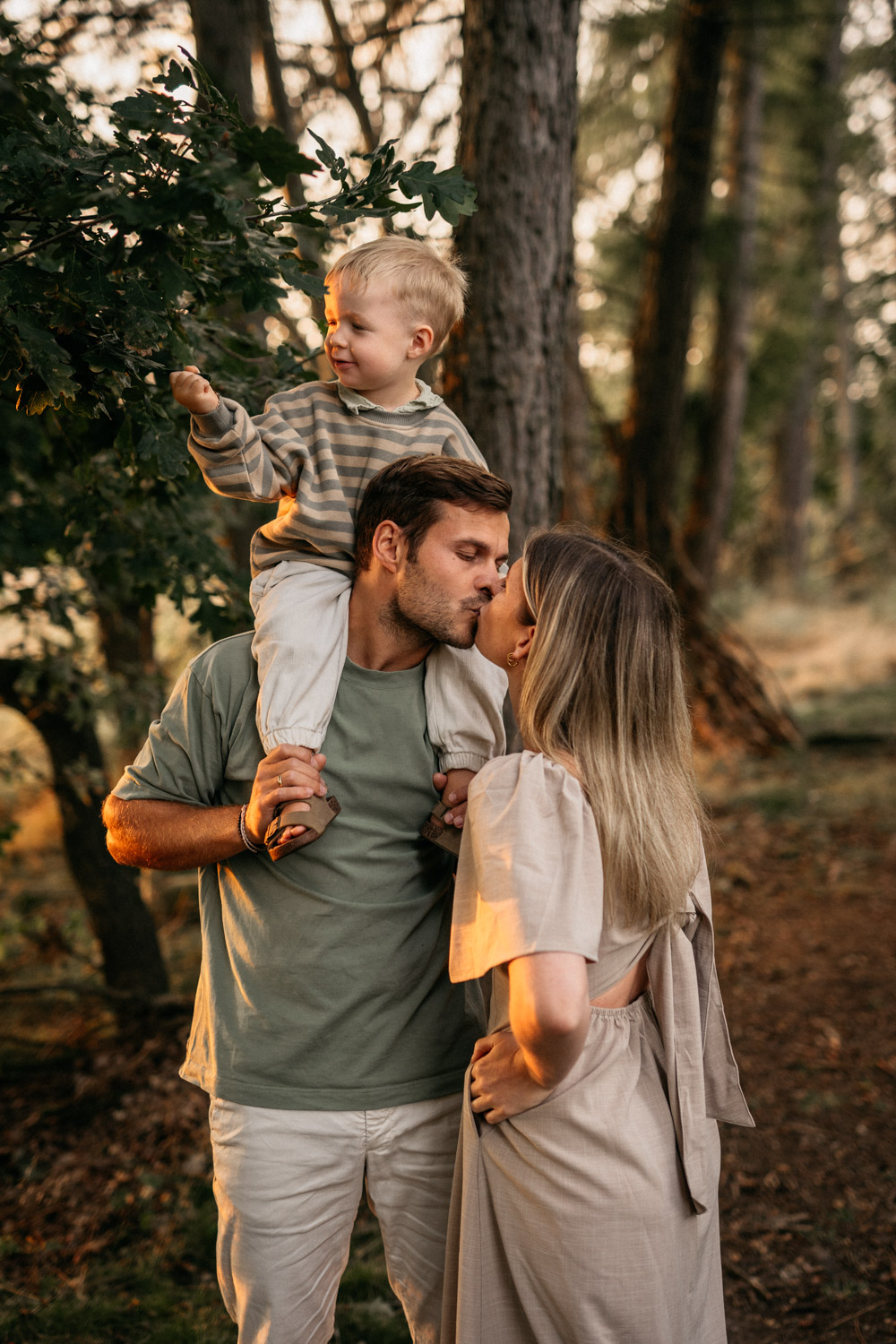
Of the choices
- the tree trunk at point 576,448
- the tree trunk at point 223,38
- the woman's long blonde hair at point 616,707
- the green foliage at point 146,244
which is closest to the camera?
the green foliage at point 146,244

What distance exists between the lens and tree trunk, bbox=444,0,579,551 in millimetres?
2918

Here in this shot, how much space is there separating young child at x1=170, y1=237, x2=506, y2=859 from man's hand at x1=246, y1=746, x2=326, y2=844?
3cm

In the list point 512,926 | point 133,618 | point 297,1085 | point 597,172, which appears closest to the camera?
point 512,926

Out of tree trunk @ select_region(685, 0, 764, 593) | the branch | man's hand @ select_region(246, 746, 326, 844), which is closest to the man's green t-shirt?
man's hand @ select_region(246, 746, 326, 844)

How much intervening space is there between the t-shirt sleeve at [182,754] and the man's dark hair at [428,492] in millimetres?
554

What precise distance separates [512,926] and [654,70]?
12.6 metres

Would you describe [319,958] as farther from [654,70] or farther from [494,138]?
[654,70]

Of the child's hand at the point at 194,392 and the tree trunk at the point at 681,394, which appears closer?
the child's hand at the point at 194,392

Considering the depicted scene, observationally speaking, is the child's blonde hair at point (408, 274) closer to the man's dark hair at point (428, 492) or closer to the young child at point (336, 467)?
the young child at point (336, 467)

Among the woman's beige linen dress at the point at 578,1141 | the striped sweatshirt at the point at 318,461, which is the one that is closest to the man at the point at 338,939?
the striped sweatshirt at the point at 318,461

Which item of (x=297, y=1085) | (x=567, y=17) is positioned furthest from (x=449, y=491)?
(x=567, y=17)

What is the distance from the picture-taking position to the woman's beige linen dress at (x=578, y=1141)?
63.2 inches

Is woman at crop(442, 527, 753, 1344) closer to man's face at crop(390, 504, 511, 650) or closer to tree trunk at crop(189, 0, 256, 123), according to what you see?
man's face at crop(390, 504, 511, 650)

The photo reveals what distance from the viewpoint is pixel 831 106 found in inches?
497
